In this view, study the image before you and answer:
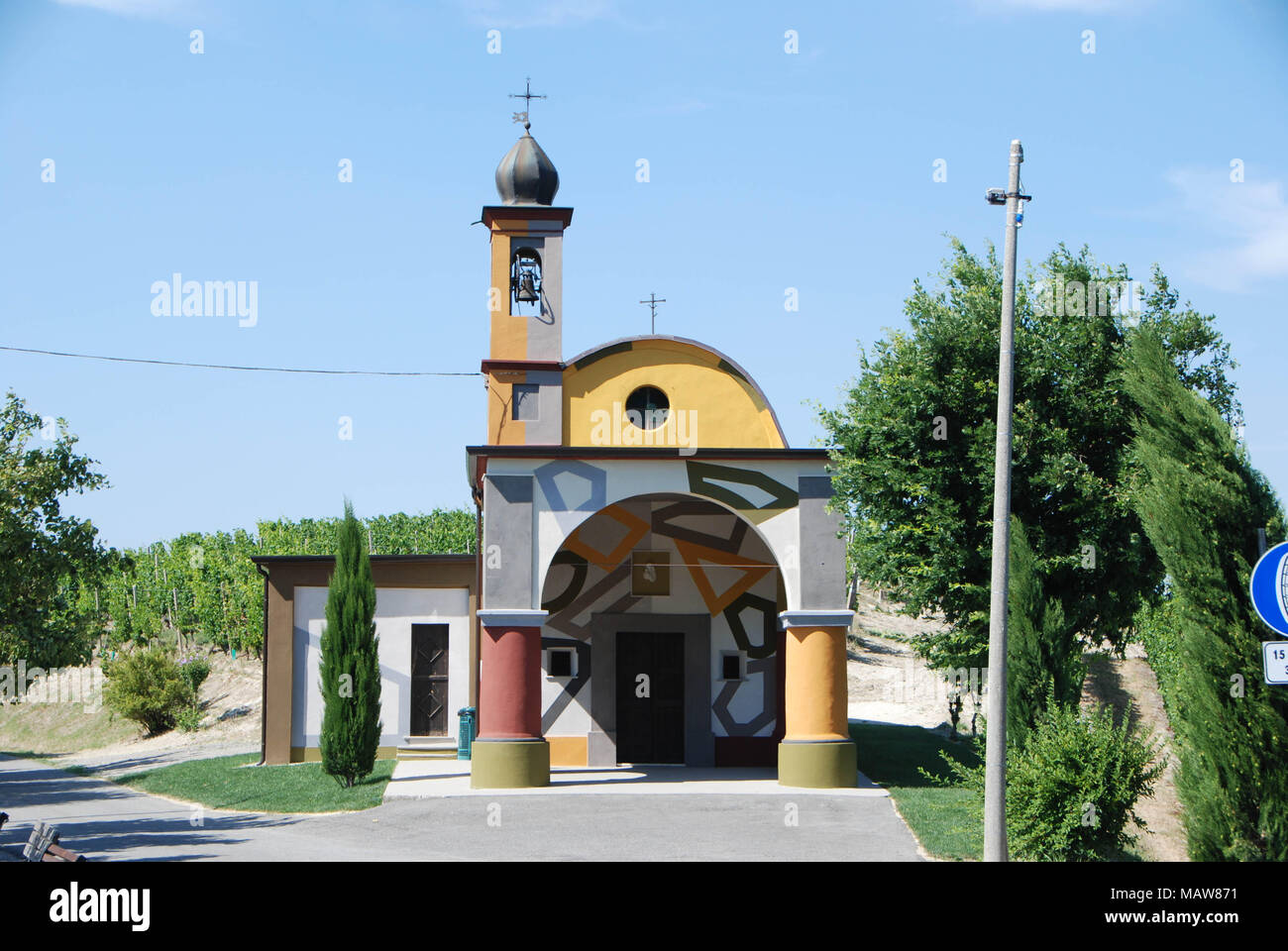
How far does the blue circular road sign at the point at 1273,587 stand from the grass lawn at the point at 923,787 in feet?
17.4

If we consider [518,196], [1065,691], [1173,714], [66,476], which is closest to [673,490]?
[518,196]

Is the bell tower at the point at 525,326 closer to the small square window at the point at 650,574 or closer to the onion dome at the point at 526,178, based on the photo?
the onion dome at the point at 526,178

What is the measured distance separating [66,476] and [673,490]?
11.1 metres

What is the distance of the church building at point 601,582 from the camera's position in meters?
19.1

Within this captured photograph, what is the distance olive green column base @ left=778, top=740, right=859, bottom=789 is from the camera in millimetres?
18750

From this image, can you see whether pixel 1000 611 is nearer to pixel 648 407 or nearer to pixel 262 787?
pixel 648 407

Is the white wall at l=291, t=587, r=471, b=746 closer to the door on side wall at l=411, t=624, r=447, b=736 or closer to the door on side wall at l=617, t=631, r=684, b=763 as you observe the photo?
the door on side wall at l=411, t=624, r=447, b=736

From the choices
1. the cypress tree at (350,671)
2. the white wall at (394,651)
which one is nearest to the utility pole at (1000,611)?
the cypress tree at (350,671)

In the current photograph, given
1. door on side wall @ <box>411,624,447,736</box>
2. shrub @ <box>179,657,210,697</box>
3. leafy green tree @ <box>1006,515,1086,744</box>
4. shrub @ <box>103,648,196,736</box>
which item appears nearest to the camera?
leafy green tree @ <box>1006,515,1086,744</box>

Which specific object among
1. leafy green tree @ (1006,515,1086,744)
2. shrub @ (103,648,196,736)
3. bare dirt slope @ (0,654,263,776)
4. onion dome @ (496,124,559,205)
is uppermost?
onion dome @ (496,124,559,205)

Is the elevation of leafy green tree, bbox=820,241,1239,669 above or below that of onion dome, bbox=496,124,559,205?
below

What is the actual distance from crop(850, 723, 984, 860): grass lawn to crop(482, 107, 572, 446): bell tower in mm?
8093

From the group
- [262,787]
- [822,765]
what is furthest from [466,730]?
Answer: [822,765]


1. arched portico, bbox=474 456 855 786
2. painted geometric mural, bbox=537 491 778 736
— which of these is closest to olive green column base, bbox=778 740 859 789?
arched portico, bbox=474 456 855 786
